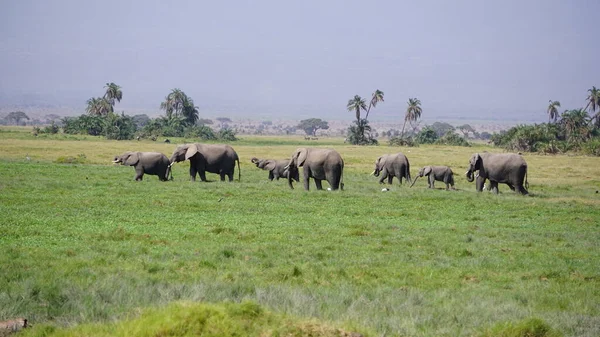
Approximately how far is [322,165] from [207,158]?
24.6 ft

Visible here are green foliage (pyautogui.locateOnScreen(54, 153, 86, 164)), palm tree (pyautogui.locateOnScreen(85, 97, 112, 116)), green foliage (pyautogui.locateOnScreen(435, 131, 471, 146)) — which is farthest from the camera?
palm tree (pyautogui.locateOnScreen(85, 97, 112, 116))

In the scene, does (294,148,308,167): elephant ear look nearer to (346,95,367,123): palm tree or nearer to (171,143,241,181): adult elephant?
(171,143,241,181): adult elephant

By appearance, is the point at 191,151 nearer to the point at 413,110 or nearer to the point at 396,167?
the point at 396,167

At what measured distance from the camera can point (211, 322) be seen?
9.72 metres

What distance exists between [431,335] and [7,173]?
27894 mm

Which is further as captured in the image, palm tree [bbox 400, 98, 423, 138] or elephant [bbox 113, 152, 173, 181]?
palm tree [bbox 400, 98, 423, 138]

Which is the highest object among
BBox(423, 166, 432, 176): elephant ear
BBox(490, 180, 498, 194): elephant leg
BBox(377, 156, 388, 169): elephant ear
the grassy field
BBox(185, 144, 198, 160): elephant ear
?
BBox(185, 144, 198, 160): elephant ear

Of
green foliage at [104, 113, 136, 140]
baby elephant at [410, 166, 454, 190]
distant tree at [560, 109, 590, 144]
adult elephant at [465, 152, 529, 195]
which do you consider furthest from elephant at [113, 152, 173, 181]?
distant tree at [560, 109, 590, 144]

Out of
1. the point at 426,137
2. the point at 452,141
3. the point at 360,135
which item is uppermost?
the point at 360,135

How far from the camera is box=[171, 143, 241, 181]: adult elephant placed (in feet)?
121

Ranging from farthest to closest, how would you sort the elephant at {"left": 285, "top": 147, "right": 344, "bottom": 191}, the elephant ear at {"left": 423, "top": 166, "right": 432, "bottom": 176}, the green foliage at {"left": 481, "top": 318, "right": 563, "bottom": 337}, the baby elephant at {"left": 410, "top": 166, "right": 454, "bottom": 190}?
the elephant ear at {"left": 423, "top": 166, "right": 432, "bottom": 176} < the baby elephant at {"left": 410, "top": 166, "right": 454, "bottom": 190} < the elephant at {"left": 285, "top": 147, "right": 344, "bottom": 191} < the green foliage at {"left": 481, "top": 318, "right": 563, "bottom": 337}

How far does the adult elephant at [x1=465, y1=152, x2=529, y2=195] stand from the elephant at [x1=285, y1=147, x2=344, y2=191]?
717cm

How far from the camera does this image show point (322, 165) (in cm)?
3212

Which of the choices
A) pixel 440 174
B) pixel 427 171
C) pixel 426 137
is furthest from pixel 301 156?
pixel 426 137
